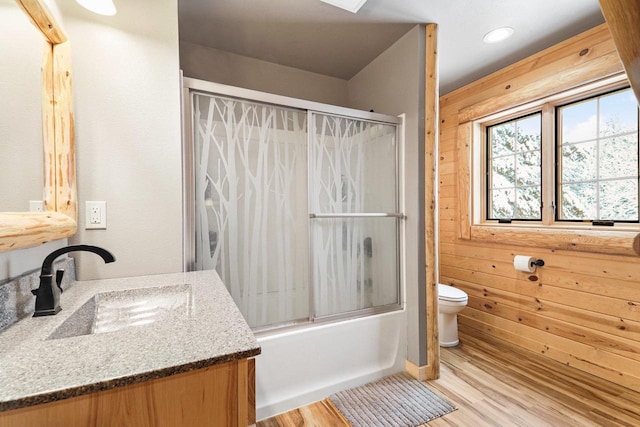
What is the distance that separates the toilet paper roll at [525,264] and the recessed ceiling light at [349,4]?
224 cm

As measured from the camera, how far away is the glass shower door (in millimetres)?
1903

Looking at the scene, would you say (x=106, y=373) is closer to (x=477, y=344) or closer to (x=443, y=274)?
(x=477, y=344)

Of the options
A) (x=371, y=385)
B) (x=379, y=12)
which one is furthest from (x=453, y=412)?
(x=379, y=12)

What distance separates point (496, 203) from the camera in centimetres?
277

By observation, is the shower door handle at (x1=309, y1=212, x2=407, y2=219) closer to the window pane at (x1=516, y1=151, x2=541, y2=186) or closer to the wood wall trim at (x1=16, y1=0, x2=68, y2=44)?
the window pane at (x1=516, y1=151, x2=541, y2=186)

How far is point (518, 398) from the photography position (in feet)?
5.84

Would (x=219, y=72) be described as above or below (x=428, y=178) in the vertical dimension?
above

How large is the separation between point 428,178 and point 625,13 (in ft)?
5.28

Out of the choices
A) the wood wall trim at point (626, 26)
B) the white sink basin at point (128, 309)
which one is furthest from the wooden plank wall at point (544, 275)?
the white sink basin at point (128, 309)

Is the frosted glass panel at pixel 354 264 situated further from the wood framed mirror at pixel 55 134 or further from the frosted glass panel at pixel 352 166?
the wood framed mirror at pixel 55 134

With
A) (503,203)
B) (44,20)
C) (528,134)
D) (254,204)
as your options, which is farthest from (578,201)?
(44,20)

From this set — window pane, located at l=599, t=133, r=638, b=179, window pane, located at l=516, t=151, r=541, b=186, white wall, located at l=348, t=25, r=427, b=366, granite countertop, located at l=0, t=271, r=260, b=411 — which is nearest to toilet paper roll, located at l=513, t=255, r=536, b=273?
window pane, located at l=516, t=151, r=541, b=186

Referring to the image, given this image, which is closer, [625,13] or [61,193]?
[625,13]

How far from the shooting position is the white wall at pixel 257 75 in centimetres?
224
